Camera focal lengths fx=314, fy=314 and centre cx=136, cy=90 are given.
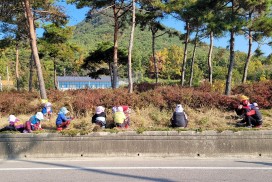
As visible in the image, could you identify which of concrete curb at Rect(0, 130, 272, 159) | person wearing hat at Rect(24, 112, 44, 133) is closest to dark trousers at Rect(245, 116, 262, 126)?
concrete curb at Rect(0, 130, 272, 159)

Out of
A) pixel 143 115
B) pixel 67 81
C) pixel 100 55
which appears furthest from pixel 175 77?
pixel 143 115

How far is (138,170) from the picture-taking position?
6.89m

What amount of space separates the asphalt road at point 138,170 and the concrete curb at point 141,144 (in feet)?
0.84

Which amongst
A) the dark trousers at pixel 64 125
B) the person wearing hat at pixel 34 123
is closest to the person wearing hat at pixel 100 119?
the dark trousers at pixel 64 125

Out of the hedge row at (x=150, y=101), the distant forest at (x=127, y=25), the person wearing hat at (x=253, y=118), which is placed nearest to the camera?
the person wearing hat at (x=253, y=118)

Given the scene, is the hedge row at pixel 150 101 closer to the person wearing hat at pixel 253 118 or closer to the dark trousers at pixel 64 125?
the dark trousers at pixel 64 125

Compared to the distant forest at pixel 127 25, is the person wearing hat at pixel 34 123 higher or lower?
lower

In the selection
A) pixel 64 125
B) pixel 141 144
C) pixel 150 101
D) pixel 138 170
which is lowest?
pixel 138 170

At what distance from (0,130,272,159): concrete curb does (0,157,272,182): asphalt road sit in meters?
0.26

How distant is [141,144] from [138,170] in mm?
1680

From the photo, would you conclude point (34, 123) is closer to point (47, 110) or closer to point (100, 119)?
point (47, 110)

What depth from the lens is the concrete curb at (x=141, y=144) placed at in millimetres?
8359

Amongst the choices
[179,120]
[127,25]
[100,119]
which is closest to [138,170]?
[179,120]

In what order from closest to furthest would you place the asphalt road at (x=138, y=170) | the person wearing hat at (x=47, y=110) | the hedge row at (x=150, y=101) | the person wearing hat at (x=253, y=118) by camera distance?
the asphalt road at (x=138, y=170) → the person wearing hat at (x=253, y=118) → the person wearing hat at (x=47, y=110) → the hedge row at (x=150, y=101)
